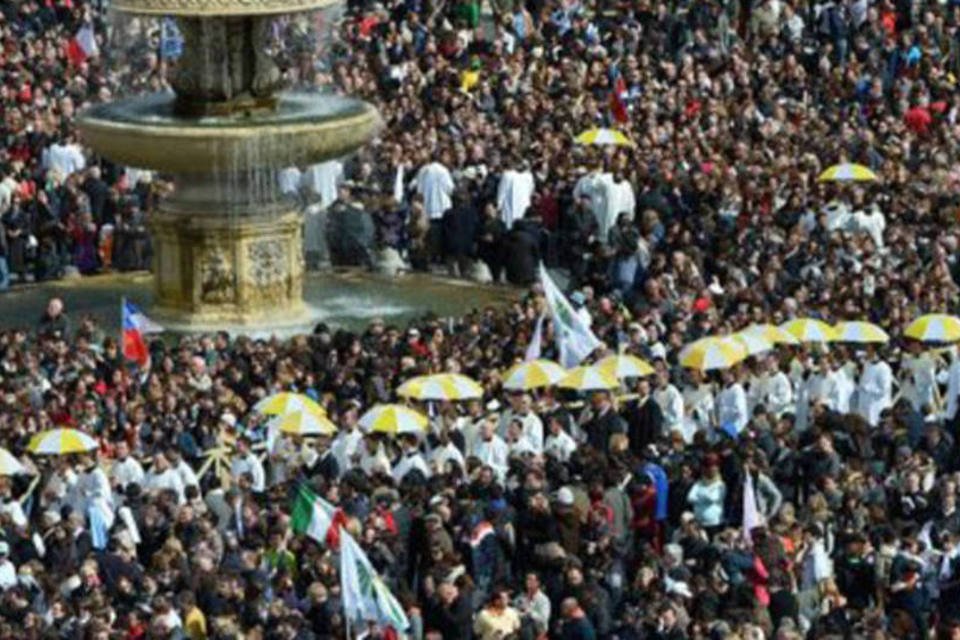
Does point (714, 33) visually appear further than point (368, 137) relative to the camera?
Yes

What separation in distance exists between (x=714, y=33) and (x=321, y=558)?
25.8 m

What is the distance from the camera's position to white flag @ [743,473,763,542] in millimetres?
39500

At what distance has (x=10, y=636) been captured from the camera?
3606 cm

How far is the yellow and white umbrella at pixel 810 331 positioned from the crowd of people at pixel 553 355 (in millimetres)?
226

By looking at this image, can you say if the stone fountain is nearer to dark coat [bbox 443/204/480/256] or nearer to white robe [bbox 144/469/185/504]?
dark coat [bbox 443/204/480/256]

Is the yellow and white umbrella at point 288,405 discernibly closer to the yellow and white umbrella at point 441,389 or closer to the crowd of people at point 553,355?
the crowd of people at point 553,355

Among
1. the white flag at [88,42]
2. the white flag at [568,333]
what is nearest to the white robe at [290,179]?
the white flag at [88,42]

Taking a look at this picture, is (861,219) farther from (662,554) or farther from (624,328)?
(662,554)

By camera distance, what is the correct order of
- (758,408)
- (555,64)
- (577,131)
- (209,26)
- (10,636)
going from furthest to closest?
(555,64), (577,131), (209,26), (758,408), (10,636)

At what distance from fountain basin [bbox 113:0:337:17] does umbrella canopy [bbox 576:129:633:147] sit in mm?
7468

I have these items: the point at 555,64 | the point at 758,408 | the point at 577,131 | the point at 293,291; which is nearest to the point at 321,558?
the point at 758,408

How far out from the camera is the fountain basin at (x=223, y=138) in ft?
163

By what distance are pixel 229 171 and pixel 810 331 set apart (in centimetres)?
804

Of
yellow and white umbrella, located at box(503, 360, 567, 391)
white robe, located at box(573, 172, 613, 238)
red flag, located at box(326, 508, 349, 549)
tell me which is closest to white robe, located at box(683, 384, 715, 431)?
yellow and white umbrella, located at box(503, 360, 567, 391)
